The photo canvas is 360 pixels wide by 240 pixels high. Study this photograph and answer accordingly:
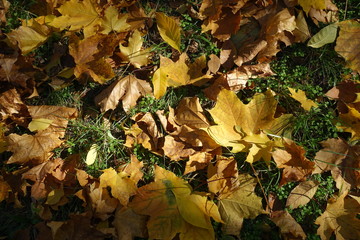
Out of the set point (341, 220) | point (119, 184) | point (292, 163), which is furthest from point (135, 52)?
point (341, 220)

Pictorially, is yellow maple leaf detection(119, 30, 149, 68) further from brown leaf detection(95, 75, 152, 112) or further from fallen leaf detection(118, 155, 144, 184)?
fallen leaf detection(118, 155, 144, 184)

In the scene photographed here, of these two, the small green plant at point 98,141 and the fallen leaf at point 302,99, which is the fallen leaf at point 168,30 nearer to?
the small green plant at point 98,141

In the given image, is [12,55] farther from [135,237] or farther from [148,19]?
[135,237]

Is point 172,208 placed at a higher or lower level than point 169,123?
lower

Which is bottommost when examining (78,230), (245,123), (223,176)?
(78,230)

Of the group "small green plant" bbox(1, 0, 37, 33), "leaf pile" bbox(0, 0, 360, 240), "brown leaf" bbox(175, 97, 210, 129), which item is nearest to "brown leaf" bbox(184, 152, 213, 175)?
"leaf pile" bbox(0, 0, 360, 240)

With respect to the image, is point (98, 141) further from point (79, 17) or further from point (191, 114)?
point (79, 17)
